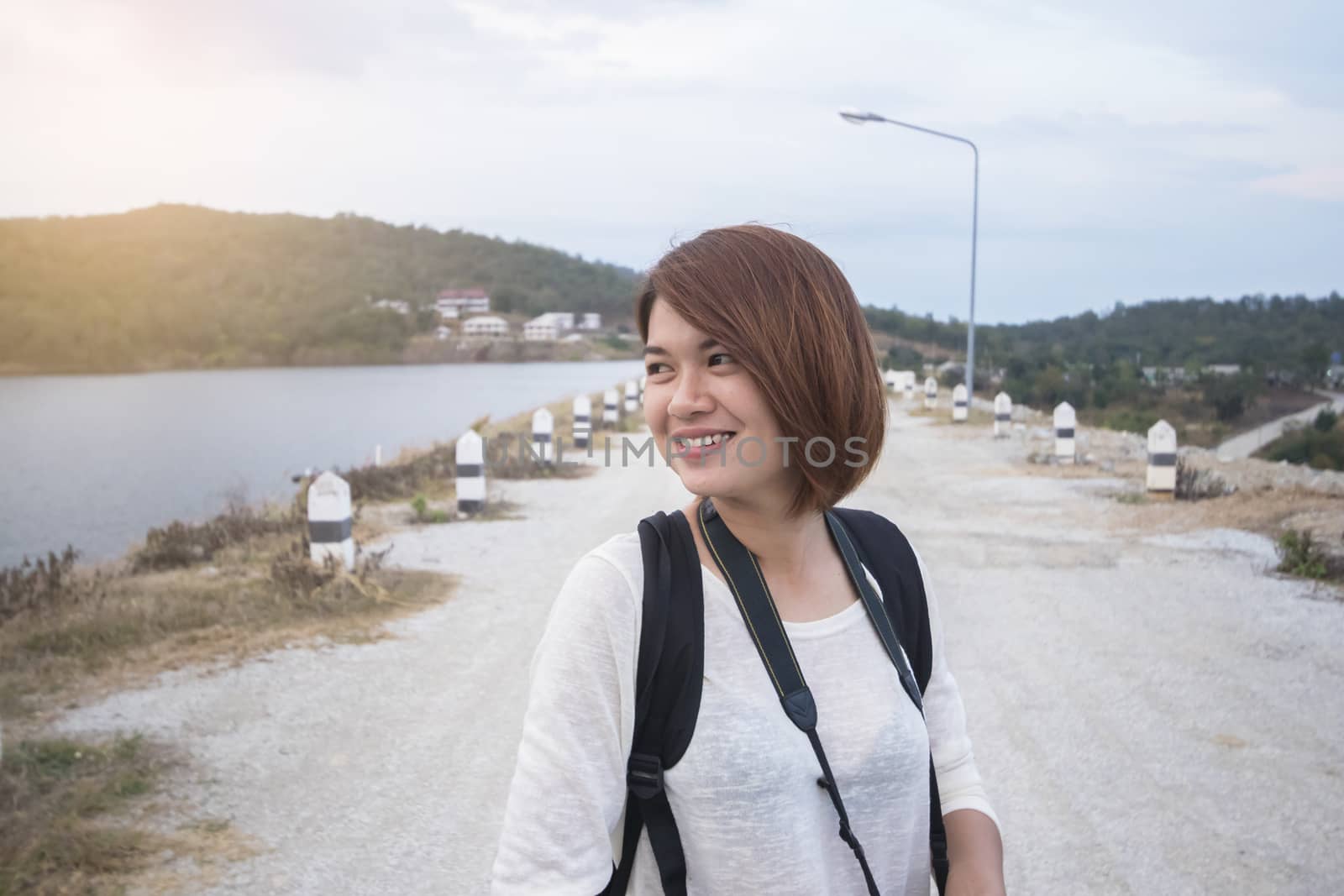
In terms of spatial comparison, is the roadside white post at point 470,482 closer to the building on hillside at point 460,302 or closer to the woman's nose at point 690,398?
the woman's nose at point 690,398

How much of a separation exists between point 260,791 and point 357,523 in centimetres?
629

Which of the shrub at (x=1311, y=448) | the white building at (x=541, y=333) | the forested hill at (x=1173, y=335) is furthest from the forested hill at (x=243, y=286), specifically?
the forested hill at (x=1173, y=335)

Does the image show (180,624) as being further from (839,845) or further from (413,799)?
(839,845)

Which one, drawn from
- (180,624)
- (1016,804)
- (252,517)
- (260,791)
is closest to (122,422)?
(252,517)

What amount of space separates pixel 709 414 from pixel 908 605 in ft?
1.63

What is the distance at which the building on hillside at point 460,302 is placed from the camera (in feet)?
230

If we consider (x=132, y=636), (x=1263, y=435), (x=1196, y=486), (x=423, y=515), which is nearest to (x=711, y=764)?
(x=132, y=636)

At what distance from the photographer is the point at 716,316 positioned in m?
1.52

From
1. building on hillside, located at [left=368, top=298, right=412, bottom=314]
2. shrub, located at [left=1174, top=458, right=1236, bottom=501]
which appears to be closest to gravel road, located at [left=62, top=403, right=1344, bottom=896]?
shrub, located at [left=1174, top=458, right=1236, bottom=501]

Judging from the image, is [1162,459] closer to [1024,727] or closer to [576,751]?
[1024,727]

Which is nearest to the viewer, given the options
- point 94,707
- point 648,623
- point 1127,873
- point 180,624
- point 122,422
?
point 648,623

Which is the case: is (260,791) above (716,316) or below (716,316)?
below

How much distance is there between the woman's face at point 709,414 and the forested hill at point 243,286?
18 cm

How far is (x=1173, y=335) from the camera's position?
53.1 meters
